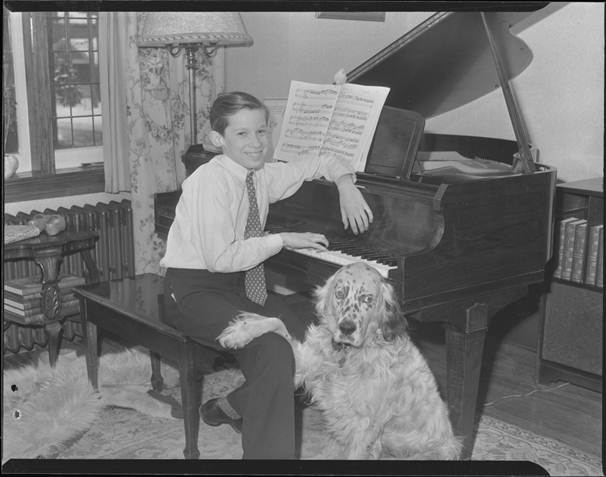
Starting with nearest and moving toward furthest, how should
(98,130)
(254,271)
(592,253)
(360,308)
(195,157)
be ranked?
(360,308)
(254,271)
(195,157)
(98,130)
(592,253)

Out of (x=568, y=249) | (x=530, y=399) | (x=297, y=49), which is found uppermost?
(x=297, y=49)

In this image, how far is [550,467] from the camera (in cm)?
274

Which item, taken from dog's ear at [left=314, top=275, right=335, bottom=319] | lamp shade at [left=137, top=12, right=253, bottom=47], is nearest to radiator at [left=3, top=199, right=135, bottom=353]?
lamp shade at [left=137, top=12, right=253, bottom=47]

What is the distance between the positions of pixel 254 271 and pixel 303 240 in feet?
0.56

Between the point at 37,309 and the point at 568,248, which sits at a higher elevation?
the point at 568,248

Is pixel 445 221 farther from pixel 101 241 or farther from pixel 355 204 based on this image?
pixel 101 241

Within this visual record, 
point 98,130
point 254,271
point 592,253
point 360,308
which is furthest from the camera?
point 592,253

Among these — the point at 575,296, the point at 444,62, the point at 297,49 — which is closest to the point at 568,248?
the point at 575,296

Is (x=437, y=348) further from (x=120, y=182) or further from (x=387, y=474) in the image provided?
(x=120, y=182)

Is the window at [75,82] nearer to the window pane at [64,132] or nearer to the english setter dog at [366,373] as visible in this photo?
the window pane at [64,132]

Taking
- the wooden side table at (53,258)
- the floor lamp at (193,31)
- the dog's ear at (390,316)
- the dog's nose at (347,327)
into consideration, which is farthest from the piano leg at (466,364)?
the wooden side table at (53,258)

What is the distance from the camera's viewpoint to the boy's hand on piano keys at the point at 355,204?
2676 millimetres

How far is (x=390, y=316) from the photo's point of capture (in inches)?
94.7

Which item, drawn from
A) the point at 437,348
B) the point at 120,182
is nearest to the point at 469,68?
the point at 437,348
